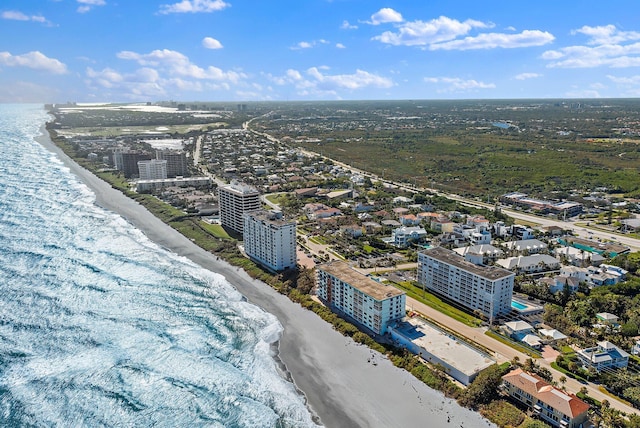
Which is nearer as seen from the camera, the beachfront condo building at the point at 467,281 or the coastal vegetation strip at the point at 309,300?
the coastal vegetation strip at the point at 309,300

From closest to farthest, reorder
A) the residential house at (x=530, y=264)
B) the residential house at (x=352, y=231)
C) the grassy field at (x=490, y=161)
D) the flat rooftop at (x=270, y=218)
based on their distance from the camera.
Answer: the flat rooftop at (x=270, y=218)
the residential house at (x=530, y=264)
the residential house at (x=352, y=231)
the grassy field at (x=490, y=161)

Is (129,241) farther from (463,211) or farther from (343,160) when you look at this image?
(343,160)

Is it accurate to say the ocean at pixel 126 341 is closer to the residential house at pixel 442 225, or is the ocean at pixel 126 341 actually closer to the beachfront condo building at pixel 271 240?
the beachfront condo building at pixel 271 240

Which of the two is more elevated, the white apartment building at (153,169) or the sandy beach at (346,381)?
the white apartment building at (153,169)

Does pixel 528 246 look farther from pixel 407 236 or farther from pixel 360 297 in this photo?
pixel 360 297

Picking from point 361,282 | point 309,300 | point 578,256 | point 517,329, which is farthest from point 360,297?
point 578,256

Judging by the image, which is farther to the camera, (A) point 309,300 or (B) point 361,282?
(A) point 309,300

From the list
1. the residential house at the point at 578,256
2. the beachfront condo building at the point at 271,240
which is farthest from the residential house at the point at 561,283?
the beachfront condo building at the point at 271,240

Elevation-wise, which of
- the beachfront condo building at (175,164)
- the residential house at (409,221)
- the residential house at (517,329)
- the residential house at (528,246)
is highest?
the beachfront condo building at (175,164)
